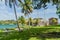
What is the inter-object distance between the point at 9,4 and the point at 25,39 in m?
9.47

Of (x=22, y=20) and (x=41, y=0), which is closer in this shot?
(x=41, y=0)

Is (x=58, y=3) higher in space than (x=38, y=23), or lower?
higher

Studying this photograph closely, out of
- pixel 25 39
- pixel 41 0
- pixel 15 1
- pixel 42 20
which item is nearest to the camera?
pixel 25 39

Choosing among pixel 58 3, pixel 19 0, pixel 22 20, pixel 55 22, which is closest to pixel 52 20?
pixel 55 22

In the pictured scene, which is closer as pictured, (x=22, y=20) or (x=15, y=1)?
(x=15, y=1)

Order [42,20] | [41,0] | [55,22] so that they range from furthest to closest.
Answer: [42,20], [55,22], [41,0]

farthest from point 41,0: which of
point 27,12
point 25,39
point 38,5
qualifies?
point 27,12

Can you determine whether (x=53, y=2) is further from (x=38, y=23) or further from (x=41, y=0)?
(x=38, y=23)

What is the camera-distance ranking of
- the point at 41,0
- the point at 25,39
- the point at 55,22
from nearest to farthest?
the point at 25,39 → the point at 41,0 → the point at 55,22

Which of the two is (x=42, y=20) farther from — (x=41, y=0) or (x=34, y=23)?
(x=41, y=0)

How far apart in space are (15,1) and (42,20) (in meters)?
60.3

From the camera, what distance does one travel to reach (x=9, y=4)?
30000mm

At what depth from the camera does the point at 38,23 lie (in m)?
87.6

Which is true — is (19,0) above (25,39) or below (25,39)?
above
